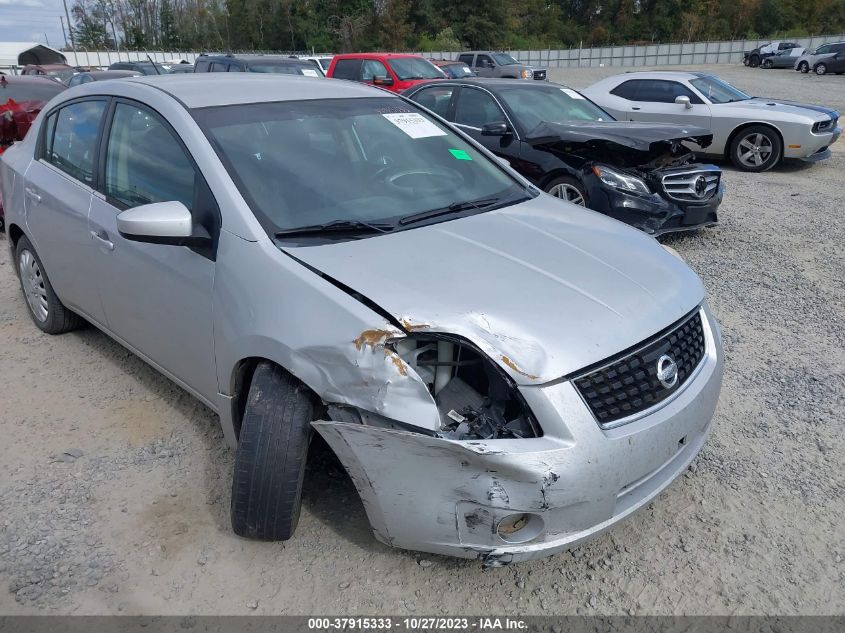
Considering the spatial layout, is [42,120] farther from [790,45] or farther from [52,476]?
[790,45]

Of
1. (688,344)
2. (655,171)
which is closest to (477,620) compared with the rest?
(688,344)

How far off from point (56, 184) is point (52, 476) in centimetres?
172

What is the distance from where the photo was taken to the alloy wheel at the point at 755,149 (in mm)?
10328

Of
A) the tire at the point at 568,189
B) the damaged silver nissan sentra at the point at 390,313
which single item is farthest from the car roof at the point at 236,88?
the tire at the point at 568,189

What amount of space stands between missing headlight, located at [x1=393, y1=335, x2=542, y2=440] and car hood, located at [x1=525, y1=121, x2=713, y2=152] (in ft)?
14.9

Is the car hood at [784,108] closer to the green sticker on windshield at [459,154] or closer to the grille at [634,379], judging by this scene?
the green sticker on windshield at [459,154]

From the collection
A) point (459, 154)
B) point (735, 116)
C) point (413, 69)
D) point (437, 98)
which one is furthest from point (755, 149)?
point (459, 154)

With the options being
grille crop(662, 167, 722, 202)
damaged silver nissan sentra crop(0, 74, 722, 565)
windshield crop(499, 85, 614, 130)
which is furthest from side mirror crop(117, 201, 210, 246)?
windshield crop(499, 85, 614, 130)

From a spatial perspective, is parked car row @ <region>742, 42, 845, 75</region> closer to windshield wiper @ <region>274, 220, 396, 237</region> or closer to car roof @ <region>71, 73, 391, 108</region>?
car roof @ <region>71, 73, 391, 108</region>

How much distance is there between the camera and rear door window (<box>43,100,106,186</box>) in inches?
143

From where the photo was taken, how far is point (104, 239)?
3.36 m

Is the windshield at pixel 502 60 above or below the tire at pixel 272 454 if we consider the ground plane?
above

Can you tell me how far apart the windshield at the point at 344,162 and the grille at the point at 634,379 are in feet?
3.66

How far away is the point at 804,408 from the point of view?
3.59m
